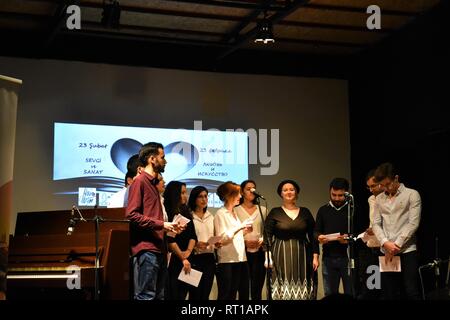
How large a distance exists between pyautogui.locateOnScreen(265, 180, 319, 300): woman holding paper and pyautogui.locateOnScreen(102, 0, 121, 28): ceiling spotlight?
102 inches

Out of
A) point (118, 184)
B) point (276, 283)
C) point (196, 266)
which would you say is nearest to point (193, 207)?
point (196, 266)

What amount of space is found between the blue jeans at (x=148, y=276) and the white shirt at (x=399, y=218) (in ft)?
6.78

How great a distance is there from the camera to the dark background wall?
7.65m

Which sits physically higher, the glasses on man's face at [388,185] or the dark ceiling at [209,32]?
the dark ceiling at [209,32]

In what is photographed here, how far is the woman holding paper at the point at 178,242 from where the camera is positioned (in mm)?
6293

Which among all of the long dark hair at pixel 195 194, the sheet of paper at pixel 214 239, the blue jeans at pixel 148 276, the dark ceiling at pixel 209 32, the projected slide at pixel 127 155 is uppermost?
the dark ceiling at pixel 209 32

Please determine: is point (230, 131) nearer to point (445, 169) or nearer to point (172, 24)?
point (172, 24)

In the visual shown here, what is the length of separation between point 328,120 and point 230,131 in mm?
1584

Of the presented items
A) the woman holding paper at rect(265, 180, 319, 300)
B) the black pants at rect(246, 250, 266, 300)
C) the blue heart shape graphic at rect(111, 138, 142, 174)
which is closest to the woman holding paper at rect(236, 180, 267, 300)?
the black pants at rect(246, 250, 266, 300)

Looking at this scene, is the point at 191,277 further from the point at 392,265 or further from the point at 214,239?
the point at 392,265

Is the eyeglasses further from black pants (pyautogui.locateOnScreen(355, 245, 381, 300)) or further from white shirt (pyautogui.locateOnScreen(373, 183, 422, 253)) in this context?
black pants (pyautogui.locateOnScreen(355, 245, 381, 300))

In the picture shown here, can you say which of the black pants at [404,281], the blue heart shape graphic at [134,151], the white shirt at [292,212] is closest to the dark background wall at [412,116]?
the white shirt at [292,212]

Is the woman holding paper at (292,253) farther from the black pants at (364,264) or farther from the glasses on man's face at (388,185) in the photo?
the glasses on man's face at (388,185)

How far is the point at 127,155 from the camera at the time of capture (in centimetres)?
859
